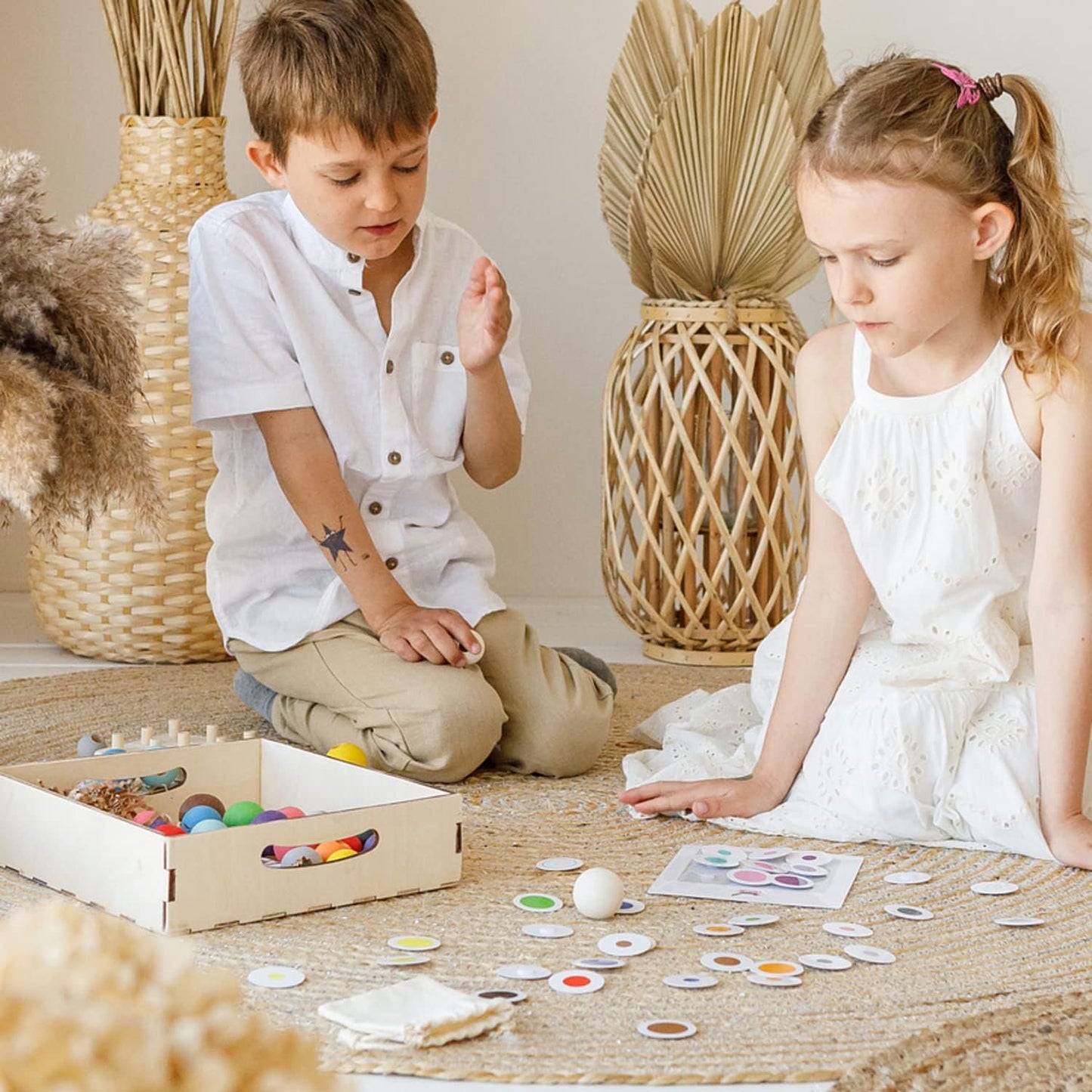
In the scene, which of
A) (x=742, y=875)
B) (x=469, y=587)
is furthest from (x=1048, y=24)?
(x=742, y=875)

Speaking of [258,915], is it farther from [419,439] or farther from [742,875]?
[419,439]

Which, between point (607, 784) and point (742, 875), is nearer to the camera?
point (742, 875)

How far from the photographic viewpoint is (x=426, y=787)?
1.21 meters

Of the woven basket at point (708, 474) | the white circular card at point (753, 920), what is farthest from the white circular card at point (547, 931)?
the woven basket at point (708, 474)

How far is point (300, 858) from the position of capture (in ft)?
3.71

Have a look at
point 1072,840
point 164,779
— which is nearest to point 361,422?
point 164,779

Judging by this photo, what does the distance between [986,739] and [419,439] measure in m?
0.66

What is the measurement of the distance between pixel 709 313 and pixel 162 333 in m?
0.71

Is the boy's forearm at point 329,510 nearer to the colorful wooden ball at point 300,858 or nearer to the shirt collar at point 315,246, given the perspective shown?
the shirt collar at point 315,246

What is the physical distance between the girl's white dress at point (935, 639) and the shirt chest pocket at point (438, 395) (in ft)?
1.42

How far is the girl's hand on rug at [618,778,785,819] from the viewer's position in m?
1.37

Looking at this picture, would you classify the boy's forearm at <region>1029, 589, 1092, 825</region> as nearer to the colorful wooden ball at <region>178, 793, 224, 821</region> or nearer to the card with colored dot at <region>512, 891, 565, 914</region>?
the card with colored dot at <region>512, 891, 565, 914</region>

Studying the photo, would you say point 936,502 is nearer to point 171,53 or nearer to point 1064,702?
point 1064,702

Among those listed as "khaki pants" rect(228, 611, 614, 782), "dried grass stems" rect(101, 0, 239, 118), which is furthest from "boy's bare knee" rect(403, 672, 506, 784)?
"dried grass stems" rect(101, 0, 239, 118)
